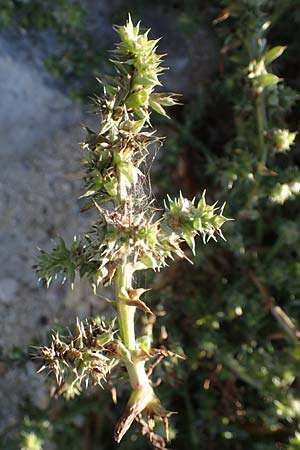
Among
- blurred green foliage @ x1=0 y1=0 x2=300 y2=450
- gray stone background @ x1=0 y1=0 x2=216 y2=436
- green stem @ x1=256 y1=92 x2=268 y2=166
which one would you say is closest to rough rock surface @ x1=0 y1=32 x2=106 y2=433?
gray stone background @ x1=0 y1=0 x2=216 y2=436

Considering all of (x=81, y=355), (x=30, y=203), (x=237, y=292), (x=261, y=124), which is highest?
(x=30, y=203)

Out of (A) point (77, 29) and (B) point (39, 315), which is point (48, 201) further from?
(A) point (77, 29)

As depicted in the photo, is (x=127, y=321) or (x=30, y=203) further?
(x=30, y=203)

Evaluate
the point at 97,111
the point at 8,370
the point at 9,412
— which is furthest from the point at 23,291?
the point at 97,111

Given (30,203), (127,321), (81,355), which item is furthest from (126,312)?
(30,203)

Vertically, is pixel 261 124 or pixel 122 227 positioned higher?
pixel 261 124

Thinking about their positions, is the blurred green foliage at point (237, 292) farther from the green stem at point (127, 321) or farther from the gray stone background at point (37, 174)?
the green stem at point (127, 321)

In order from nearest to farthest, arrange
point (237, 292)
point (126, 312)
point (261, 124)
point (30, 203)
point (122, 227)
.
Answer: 1. point (122, 227)
2. point (126, 312)
3. point (261, 124)
4. point (237, 292)
5. point (30, 203)

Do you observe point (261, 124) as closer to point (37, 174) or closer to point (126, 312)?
point (126, 312)
